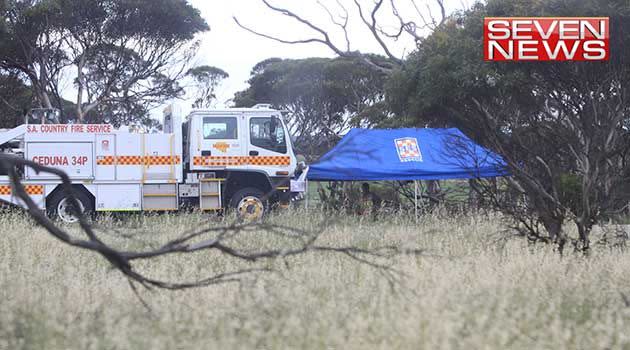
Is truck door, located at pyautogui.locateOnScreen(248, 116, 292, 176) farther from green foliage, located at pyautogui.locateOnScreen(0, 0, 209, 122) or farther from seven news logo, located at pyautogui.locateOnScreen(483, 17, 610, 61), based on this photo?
green foliage, located at pyautogui.locateOnScreen(0, 0, 209, 122)

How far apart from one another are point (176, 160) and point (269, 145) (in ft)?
6.67

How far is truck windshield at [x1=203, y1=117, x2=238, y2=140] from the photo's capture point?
Result: 19141mm

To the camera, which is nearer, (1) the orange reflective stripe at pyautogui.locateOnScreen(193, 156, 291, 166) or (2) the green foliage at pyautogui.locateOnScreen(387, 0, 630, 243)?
Result: (2) the green foliage at pyautogui.locateOnScreen(387, 0, 630, 243)

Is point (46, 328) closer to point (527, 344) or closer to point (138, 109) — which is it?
point (527, 344)

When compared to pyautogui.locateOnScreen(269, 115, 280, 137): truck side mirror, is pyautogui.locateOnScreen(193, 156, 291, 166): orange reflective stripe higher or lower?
lower

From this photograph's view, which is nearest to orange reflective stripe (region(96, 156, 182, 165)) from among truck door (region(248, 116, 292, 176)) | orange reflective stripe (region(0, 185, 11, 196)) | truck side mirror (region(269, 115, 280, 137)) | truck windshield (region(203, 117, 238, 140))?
truck windshield (region(203, 117, 238, 140))

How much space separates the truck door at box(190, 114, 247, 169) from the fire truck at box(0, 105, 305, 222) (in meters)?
0.02

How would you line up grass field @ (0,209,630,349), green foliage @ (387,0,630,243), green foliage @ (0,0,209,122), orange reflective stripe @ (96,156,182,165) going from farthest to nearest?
green foliage @ (0,0,209,122), orange reflective stripe @ (96,156,182,165), green foliage @ (387,0,630,243), grass field @ (0,209,630,349)

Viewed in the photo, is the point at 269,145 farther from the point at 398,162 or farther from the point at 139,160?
the point at 398,162

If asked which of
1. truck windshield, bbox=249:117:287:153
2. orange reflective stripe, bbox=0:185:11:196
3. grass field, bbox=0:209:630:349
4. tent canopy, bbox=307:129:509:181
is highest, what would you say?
truck windshield, bbox=249:117:287:153

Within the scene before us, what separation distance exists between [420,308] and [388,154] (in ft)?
39.6

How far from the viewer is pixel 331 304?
258 inches

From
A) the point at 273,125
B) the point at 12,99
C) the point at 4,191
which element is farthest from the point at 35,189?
the point at 12,99

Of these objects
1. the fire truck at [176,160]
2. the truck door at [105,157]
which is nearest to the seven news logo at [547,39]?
the fire truck at [176,160]
